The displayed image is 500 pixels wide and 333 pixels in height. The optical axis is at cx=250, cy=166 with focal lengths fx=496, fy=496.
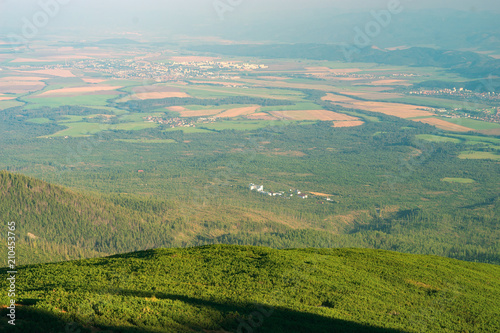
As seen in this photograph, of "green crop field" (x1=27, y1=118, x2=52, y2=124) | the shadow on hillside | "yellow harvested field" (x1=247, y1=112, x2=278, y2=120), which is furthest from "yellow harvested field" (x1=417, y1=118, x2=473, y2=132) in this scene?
the shadow on hillside

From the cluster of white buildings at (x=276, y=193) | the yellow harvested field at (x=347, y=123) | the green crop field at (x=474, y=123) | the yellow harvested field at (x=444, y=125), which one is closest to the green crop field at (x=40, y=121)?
the cluster of white buildings at (x=276, y=193)

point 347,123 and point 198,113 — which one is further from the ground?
point 198,113

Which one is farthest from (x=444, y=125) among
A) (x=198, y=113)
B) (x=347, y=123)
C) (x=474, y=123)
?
(x=198, y=113)

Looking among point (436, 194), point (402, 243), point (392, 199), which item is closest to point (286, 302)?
point (402, 243)

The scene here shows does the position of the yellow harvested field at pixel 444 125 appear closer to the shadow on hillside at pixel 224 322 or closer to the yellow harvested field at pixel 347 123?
the yellow harvested field at pixel 347 123

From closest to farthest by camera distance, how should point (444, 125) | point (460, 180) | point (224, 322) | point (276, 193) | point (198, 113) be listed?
point (224, 322), point (276, 193), point (460, 180), point (444, 125), point (198, 113)

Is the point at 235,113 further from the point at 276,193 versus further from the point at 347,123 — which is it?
the point at 276,193
